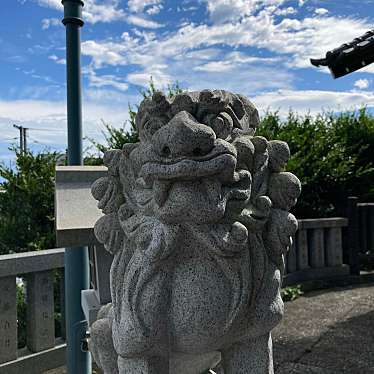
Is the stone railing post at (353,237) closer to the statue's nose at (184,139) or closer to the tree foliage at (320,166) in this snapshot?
the tree foliage at (320,166)

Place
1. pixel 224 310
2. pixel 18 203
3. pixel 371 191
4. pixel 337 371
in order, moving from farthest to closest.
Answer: pixel 371 191
pixel 18 203
pixel 337 371
pixel 224 310

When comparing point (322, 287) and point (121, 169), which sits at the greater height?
point (121, 169)

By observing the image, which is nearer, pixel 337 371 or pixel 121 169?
pixel 121 169

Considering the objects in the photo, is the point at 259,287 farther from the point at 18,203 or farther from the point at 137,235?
the point at 18,203

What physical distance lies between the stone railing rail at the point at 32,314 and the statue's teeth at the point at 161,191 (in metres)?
2.04

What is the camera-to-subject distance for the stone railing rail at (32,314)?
3195mm

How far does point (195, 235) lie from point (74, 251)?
5.05ft

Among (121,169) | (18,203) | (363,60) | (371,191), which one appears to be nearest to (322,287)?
(371,191)

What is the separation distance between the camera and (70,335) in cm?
301

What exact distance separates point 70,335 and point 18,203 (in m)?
3.55

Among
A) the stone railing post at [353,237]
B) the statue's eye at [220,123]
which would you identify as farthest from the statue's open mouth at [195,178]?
the stone railing post at [353,237]

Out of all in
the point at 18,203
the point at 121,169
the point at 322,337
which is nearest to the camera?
the point at 121,169

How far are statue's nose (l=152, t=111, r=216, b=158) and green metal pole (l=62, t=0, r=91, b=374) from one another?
61.6 inches

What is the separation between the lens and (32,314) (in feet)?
11.4
